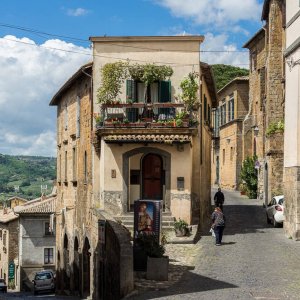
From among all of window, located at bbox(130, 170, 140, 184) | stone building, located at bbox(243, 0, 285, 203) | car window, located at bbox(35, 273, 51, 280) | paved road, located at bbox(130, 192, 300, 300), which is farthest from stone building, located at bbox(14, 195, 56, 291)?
paved road, located at bbox(130, 192, 300, 300)

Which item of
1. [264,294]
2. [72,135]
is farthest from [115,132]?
[264,294]

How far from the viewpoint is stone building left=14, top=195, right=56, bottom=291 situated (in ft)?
193

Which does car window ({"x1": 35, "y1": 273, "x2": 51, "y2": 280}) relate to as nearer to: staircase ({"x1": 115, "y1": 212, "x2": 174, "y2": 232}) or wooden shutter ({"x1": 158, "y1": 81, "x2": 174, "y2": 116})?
staircase ({"x1": 115, "y1": 212, "x2": 174, "y2": 232})

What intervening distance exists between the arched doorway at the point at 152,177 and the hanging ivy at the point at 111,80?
2.95 metres

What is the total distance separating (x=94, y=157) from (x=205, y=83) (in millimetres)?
6268

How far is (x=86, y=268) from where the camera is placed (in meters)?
30.6

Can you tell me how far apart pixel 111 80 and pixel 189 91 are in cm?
314

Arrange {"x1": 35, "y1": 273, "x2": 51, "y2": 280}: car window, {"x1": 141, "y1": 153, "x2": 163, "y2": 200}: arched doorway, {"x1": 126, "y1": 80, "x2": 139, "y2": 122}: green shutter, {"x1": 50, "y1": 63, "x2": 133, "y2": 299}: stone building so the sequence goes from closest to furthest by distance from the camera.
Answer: {"x1": 50, "y1": 63, "x2": 133, "y2": 299}: stone building < {"x1": 126, "y1": 80, "x2": 139, "y2": 122}: green shutter < {"x1": 141, "y1": 153, "x2": 163, "y2": 200}: arched doorway < {"x1": 35, "y1": 273, "x2": 51, "y2": 280}: car window

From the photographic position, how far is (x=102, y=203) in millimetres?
27594

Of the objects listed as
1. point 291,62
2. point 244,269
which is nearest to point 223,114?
point 291,62

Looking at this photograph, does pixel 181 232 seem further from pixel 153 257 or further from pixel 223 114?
pixel 223 114

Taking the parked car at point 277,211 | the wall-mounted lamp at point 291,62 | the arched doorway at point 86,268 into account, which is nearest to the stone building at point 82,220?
the arched doorway at point 86,268

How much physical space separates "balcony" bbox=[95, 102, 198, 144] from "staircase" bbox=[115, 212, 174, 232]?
2.91 metres

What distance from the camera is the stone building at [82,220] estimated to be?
18.6 meters
